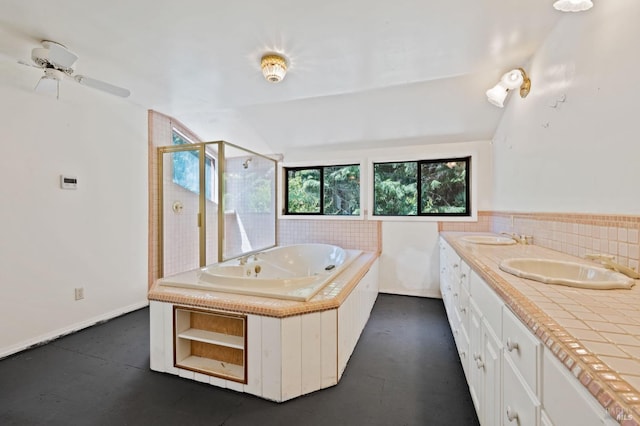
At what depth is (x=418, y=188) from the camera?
142 inches

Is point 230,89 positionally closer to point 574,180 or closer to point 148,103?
point 148,103

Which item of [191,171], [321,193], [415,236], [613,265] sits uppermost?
[191,171]

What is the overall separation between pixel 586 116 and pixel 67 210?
3.84m

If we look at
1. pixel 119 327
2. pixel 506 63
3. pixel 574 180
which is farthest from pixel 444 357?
pixel 119 327

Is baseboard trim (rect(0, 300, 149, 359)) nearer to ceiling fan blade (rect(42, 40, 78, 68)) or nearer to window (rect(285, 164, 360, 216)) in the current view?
ceiling fan blade (rect(42, 40, 78, 68))

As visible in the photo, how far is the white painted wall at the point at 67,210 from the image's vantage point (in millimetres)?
2088

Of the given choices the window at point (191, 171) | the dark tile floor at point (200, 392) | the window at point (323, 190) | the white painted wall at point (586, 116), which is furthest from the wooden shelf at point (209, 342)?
the window at point (323, 190)

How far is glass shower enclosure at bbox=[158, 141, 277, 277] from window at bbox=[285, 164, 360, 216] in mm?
429

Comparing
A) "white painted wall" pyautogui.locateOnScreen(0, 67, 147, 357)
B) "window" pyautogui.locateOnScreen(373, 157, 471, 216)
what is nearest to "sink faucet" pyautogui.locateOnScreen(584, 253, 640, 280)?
"window" pyautogui.locateOnScreen(373, 157, 471, 216)

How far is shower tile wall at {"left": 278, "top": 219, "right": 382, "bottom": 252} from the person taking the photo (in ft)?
11.9

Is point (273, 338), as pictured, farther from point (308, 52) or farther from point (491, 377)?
point (308, 52)

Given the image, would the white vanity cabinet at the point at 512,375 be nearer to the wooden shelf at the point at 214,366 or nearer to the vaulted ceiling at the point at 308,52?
the wooden shelf at the point at 214,366

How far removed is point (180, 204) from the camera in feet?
11.3

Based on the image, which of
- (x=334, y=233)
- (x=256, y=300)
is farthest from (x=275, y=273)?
(x=256, y=300)
